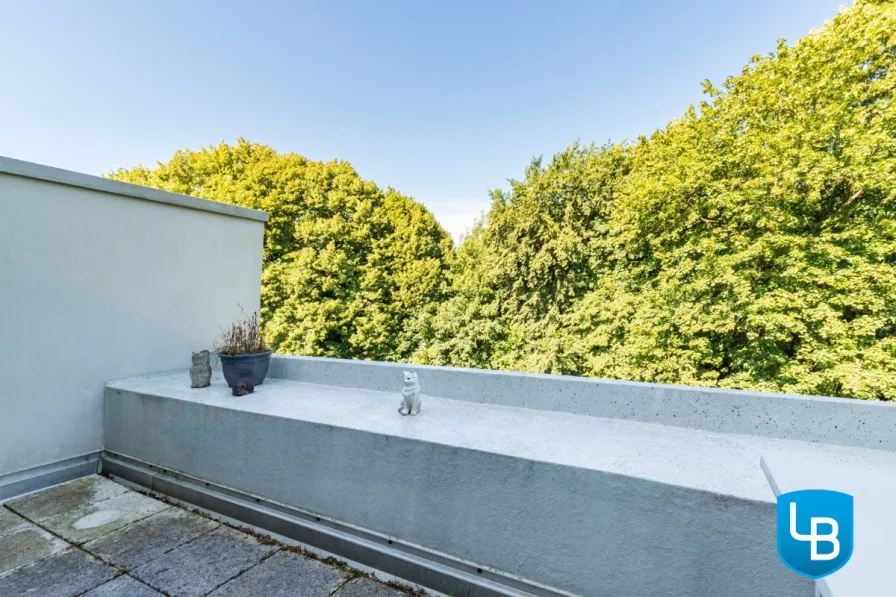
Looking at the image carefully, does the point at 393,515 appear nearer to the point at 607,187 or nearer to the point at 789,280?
the point at 789,280

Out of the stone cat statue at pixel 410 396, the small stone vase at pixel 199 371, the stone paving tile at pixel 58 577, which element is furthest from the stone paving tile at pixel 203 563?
the small stone vase at pixel 199 371

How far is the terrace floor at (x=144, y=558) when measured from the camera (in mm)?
2035

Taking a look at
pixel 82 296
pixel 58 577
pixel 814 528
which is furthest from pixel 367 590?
pixel 82 296

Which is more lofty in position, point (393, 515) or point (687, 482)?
point (687, 482)

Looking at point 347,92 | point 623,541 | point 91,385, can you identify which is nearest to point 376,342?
point 347,92

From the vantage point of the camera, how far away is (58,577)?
212 centimetres

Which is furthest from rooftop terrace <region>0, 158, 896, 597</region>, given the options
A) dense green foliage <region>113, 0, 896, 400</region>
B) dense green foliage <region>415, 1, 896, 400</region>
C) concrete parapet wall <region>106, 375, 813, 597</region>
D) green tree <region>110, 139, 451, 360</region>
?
green tree <region>110, 139, 451, 360</region>

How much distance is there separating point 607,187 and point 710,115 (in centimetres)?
332

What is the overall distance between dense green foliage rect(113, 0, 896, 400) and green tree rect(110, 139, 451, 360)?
0.09 metres

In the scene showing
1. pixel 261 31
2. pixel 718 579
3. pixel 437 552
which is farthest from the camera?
pixel 261 31

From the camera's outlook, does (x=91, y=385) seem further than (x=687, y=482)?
Yes

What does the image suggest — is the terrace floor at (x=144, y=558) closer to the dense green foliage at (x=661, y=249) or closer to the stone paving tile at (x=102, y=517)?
the stone paving tile at (x=102, y=517)

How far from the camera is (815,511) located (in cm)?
101

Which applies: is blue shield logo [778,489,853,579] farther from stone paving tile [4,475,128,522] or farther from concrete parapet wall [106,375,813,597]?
stone paving tile [4,475,128,522]
